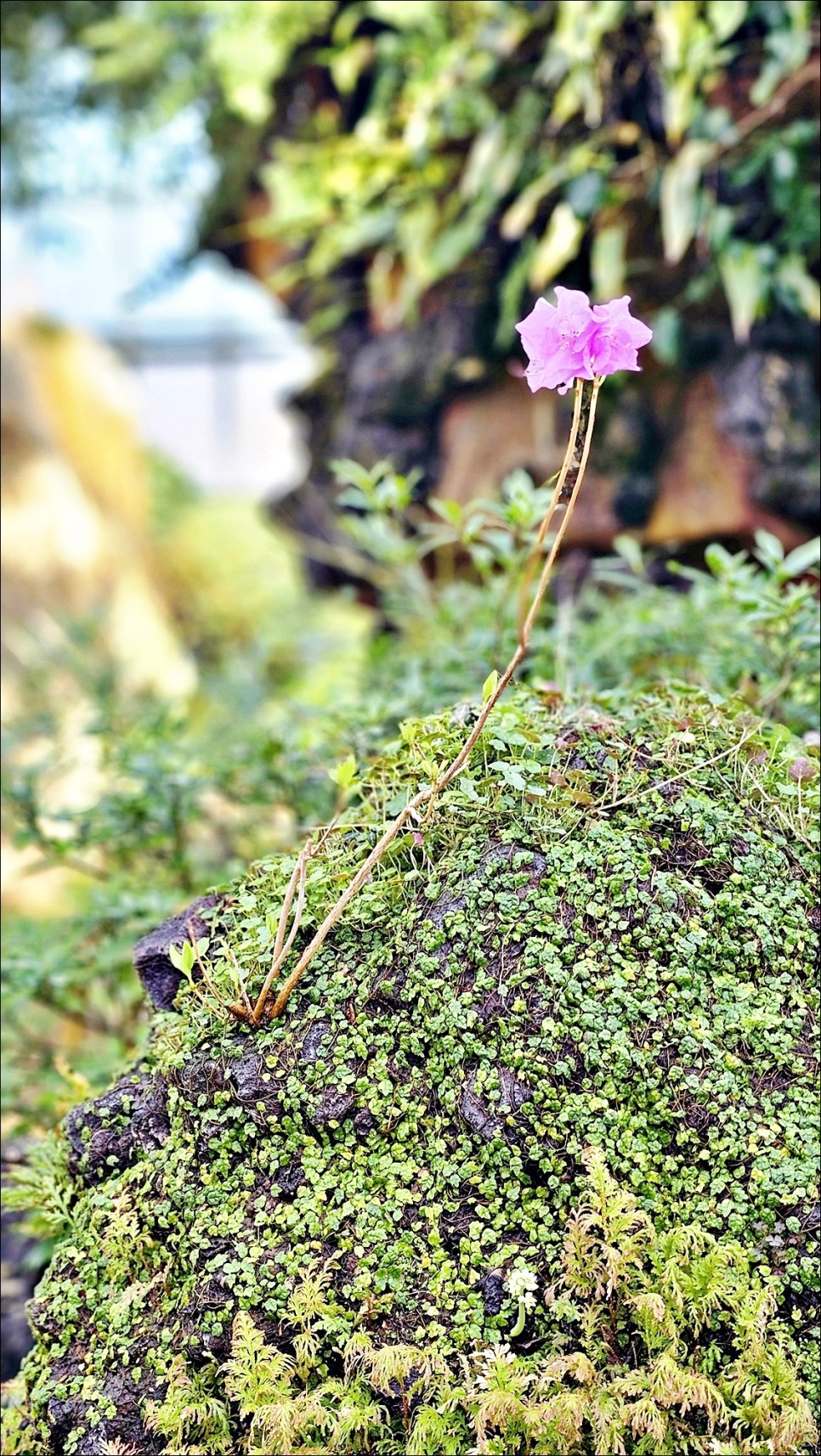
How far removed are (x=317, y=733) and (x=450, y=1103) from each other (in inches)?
55.4

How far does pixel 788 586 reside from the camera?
8.64ft

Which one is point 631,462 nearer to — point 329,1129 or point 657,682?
point 657,682

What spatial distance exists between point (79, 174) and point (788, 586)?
22.2ft

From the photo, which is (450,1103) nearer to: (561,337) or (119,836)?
(561,337)

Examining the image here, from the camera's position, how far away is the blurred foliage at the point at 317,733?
2.77 m

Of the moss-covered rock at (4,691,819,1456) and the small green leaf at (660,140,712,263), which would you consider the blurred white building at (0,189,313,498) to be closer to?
the small green leaf at (660,140,712,263)

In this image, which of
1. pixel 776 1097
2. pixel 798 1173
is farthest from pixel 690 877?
pixel 798 1173

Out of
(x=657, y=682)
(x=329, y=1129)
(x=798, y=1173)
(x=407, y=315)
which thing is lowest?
(x=798, y=1173)

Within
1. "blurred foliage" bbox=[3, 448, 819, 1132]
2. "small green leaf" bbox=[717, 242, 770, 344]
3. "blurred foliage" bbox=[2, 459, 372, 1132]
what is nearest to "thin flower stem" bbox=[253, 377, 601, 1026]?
"blurred foliage" bbox=[3, 448, 819, 1132]

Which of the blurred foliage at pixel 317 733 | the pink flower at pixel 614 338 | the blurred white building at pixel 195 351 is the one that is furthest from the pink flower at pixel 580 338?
the blurred white building at pixel 195 351

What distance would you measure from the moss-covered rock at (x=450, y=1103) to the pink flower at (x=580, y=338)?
28.2 inches

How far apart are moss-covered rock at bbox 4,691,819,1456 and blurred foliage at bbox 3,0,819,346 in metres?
2.78

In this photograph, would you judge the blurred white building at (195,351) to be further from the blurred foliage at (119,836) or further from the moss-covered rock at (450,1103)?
the moss-covered rock at (450,1103)

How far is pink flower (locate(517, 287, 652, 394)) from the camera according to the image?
1.68 m
